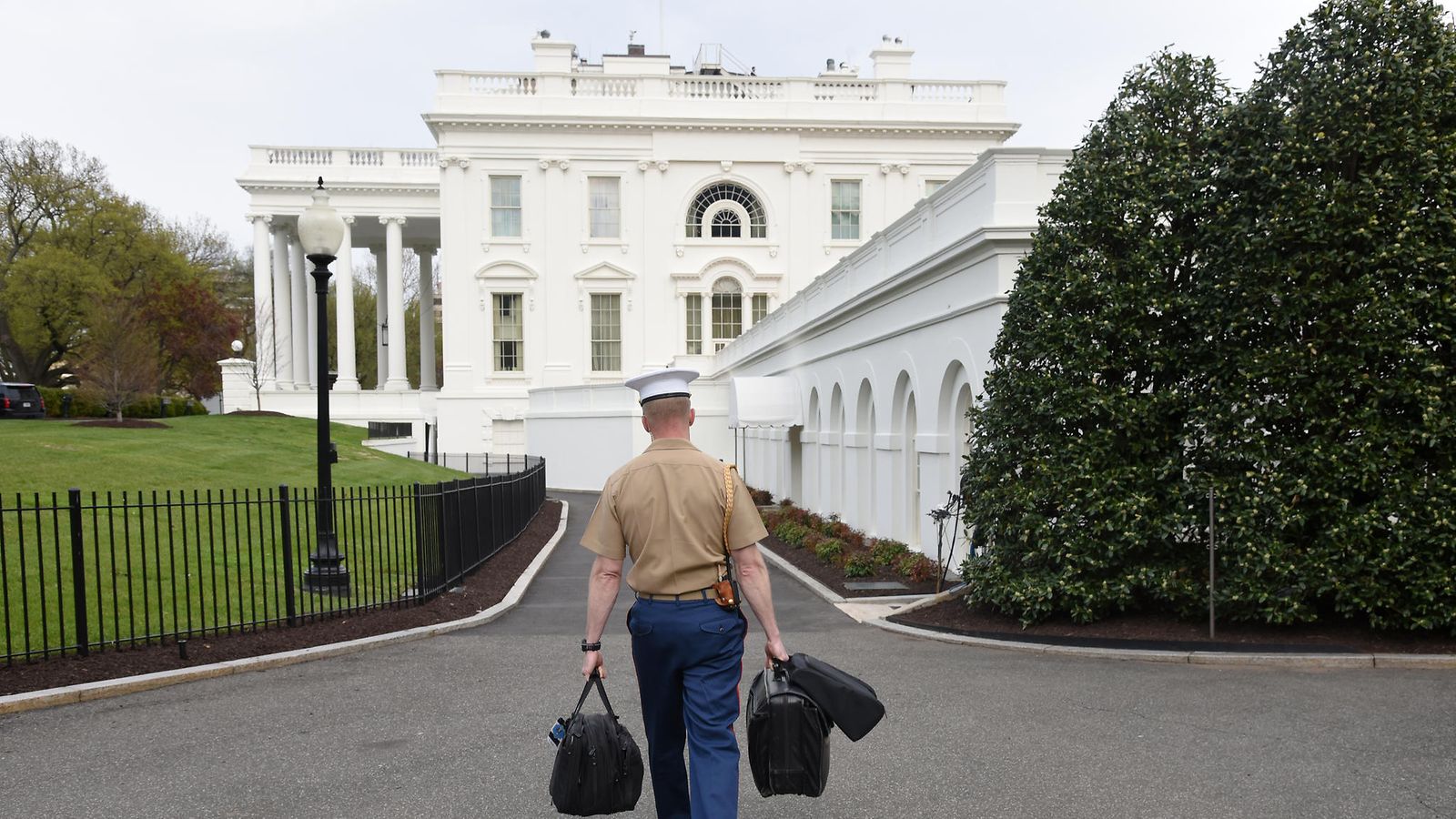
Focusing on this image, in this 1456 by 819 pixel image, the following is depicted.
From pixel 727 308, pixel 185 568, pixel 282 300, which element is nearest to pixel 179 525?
pixel 185 568

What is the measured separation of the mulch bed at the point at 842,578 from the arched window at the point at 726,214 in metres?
31.5

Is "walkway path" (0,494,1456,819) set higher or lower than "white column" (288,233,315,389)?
lower

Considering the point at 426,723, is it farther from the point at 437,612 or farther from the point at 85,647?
the point at 437,612

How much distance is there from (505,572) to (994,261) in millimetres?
7955

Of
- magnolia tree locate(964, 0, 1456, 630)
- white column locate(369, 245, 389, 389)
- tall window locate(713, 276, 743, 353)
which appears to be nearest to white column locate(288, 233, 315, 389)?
white column locate(369, 245, 389, 389)

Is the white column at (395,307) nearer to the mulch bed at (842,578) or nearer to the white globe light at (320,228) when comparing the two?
the mulch bed at (842,578)

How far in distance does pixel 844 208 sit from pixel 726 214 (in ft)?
17.2

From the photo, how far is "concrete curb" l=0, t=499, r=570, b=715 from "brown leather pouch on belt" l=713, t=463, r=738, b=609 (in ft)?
19.0

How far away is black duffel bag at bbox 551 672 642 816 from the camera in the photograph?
177 inches

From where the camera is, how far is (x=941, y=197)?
14.9m

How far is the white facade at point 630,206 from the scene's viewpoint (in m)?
47.6

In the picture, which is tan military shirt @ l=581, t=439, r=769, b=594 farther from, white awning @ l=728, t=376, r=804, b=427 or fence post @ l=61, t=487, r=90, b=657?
white awning @ l=728, t=376, r=804, b=427

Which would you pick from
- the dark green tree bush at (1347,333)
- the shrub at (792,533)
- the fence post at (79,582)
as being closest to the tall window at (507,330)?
the shrub at (792,533)

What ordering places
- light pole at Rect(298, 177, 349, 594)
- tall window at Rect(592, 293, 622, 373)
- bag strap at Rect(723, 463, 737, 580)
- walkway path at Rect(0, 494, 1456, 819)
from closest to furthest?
bag strap at Rect(723, 463, 737, 580), walkway path at Rect(0, 494, 1456, 819), light pole at Rect(298, 177, 349, 594), tall window at Rect(592, 293, 622, 373)
